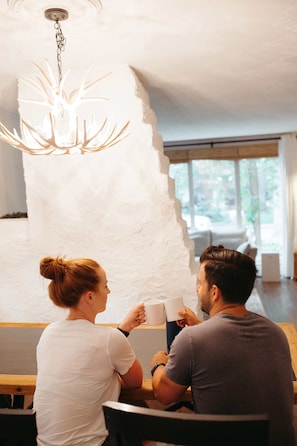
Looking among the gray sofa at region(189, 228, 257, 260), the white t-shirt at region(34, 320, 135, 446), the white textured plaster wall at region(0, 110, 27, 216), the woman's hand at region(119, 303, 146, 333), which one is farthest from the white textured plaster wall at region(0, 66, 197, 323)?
the gray sofa at region(189, 228, 257, 260)

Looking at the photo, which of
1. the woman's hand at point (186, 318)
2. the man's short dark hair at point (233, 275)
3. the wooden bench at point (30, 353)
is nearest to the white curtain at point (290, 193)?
the wooden bench at point (30, 353)

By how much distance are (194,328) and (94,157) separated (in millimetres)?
1936

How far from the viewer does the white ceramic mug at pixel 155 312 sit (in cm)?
170

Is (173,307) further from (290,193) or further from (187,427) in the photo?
(290,193)

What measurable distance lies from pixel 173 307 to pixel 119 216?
1.43m

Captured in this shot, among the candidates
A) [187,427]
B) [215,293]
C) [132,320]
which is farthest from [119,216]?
[187,427]

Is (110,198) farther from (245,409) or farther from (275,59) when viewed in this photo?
(245,409)

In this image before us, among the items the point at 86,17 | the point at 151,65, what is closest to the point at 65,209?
the point at 151,65

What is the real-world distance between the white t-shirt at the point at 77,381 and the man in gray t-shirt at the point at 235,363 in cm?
19

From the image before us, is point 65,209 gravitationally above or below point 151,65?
below

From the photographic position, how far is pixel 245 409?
1.22 meters

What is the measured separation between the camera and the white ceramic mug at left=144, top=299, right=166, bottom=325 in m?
1.70

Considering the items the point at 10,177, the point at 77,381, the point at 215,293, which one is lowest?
the point at 77,381

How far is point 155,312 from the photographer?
170 centimetres
